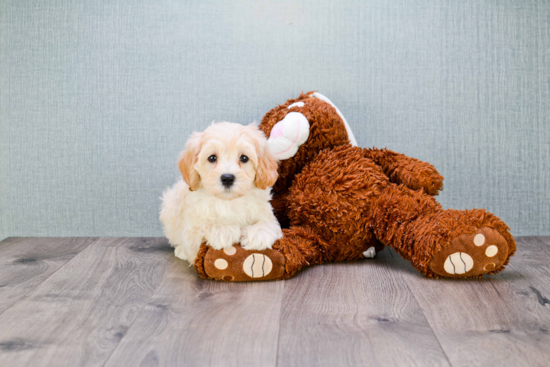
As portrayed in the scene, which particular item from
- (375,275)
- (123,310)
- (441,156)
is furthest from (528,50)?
(123,310)

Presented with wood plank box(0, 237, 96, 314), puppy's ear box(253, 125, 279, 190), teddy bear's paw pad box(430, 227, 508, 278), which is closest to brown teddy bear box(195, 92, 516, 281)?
teddy bear's paw pad box(430, 227, 508, 278)

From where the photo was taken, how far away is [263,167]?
4.68 ft

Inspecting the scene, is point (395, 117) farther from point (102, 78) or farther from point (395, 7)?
point (102, 78)

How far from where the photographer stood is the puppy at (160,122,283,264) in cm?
138

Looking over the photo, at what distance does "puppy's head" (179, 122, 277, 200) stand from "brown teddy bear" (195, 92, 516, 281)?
20 cm

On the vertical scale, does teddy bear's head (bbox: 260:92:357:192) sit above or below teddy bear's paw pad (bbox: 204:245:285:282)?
above

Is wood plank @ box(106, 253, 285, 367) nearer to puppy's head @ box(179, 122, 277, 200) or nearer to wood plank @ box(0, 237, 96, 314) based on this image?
puppy's head @ box(179, 122, 277, 200)

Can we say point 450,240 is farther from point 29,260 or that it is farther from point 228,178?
point 29,260

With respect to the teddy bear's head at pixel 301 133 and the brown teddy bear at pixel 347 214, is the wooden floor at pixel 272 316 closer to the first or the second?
the brown teddy bear at pixel 347 214

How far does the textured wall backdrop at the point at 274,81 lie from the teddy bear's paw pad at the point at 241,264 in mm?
686

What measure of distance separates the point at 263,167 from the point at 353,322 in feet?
1.74

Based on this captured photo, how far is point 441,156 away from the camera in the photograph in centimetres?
196

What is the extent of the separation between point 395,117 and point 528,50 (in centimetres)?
60

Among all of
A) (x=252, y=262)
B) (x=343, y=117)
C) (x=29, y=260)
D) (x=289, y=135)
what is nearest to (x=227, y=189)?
(x=252, y=262)
